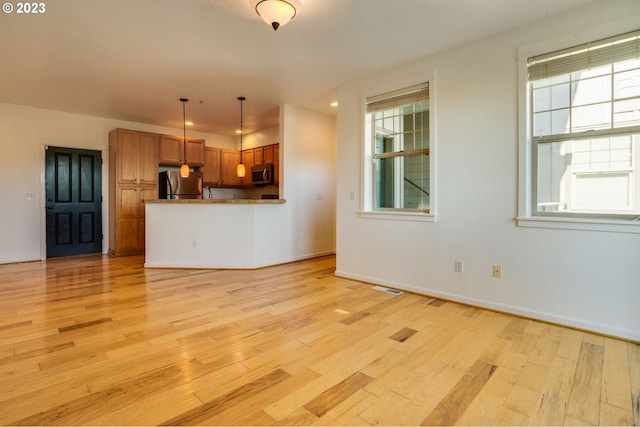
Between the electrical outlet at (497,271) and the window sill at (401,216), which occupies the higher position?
the window sill at (401,216)

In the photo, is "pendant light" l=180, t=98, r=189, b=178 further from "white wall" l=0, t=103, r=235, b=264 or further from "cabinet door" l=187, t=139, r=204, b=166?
"white wall" l=0, t=103, r=235, b=264

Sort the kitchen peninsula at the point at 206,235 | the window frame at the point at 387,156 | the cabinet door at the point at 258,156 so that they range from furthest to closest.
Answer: the cabinet door at the point at 258,156 → the kitchen peninsula at the point at 206,235 → the window frame at the point at 387,156

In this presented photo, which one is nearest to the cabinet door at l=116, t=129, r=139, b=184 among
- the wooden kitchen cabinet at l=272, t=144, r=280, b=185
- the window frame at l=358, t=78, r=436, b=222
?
the wooden kitchen cabinet at l=272, t=144, r=280, b=185

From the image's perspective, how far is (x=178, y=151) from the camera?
21.8 ft

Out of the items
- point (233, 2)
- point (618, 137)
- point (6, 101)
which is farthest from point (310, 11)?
point (6, 101)

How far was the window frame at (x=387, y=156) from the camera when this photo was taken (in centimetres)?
352

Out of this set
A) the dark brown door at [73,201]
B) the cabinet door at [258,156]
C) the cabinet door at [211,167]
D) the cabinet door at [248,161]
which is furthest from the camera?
the cabinet door at [248,161]

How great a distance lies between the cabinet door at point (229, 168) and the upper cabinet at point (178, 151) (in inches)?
22.4

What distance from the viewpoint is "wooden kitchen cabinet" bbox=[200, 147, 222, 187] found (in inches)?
279

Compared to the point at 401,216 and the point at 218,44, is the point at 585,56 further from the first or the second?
the point at 218,44

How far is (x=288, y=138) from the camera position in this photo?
5.36 metres

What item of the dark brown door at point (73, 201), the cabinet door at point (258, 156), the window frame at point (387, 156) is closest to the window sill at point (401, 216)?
the window frame at point (387, 156)

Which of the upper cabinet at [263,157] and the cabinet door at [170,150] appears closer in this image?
the cabinet door at [170,150]

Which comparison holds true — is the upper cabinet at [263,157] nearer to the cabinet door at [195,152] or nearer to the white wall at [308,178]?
the cabinet door at [195,152]
